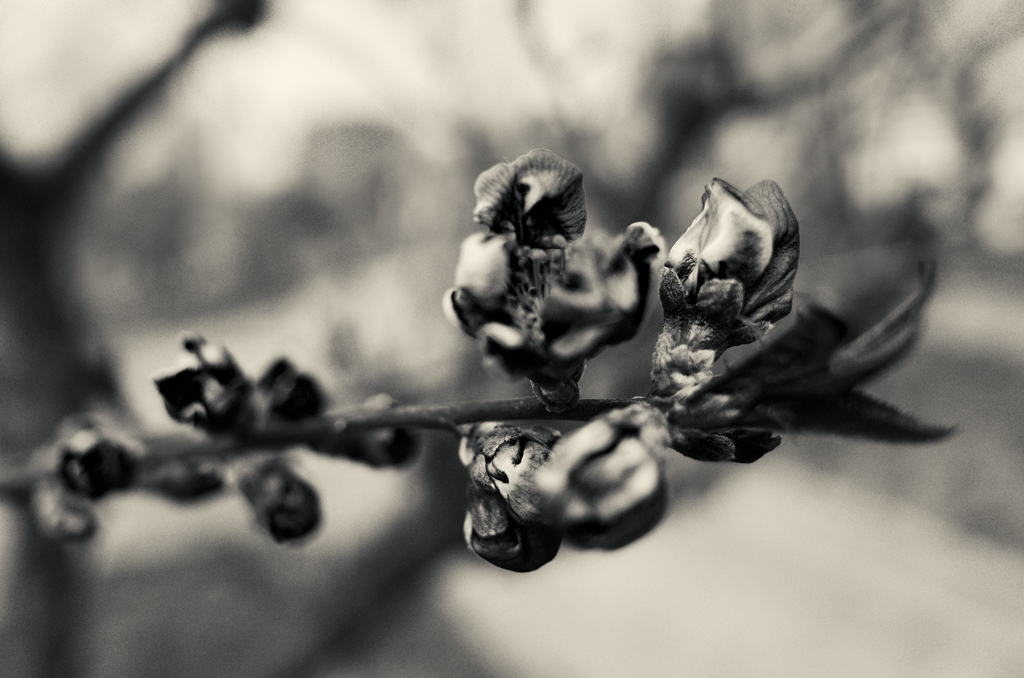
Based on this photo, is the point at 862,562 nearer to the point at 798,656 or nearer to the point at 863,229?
the point at 798,656

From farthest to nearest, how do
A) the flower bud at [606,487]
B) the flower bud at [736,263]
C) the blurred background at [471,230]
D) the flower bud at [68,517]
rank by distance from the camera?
1. the blurred background at [471,230]
2. the flower bud at [68,517]
3. the flower bud at [736,263]
4. the flower bud at [606,487]

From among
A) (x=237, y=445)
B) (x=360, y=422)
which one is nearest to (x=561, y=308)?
(x=360, y=422)

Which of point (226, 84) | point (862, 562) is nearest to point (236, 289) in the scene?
point (226, 84)

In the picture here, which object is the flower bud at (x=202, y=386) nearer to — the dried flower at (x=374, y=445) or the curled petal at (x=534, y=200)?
the dried flower at (x=374, y=445)

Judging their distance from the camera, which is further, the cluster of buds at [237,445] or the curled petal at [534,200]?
the cluster of buds at [237,445]

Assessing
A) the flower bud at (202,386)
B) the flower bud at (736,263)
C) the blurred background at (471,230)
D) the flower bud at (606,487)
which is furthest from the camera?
the blurred background at (471,230)

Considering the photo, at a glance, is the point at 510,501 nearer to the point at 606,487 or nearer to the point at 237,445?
the point at 606,487

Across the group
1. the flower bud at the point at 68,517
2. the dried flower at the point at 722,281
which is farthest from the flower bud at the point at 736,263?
the flower bud at the point at 68,517
